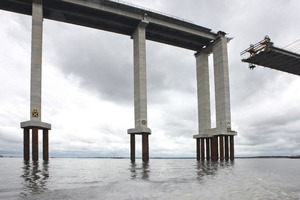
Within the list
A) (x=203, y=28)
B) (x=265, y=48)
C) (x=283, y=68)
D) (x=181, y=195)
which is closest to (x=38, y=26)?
(x=203, y=28)

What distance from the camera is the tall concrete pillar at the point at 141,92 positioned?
4909cm

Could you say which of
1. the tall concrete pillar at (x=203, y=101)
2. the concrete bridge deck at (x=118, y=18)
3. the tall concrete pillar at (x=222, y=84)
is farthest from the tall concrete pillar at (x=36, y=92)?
the tall concrete pillar at (x=203, y=101)

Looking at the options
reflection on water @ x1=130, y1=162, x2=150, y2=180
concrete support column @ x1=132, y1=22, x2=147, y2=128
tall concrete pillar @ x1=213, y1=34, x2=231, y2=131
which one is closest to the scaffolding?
tall concrete pillar @ x1=213, y1=34, x2=231, y2=131

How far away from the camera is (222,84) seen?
2256 inches

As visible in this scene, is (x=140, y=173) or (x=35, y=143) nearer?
(x=140, y=173)

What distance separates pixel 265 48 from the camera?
51.7 m

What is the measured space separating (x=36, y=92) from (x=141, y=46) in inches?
765

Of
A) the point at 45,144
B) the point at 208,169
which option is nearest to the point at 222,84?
the point at 208,169

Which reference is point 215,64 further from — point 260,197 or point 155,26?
point 260,197

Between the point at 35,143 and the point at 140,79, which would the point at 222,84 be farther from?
the point at 35,143

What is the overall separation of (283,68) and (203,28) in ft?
60.4

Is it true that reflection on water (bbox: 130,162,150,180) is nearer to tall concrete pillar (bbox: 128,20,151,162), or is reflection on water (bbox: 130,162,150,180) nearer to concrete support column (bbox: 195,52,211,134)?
tall concrete pillar (bbox: 128,20,151,162)

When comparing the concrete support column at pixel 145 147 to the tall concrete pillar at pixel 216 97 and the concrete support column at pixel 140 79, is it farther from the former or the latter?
the tall concrete pillar at pixel 216 97

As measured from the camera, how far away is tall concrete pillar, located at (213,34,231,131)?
56.1 m
